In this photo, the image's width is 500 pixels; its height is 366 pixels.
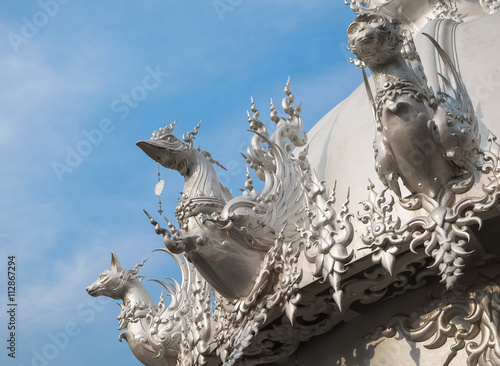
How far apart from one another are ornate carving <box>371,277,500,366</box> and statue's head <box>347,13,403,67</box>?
2777 mm

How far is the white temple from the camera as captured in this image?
1005 centimetres

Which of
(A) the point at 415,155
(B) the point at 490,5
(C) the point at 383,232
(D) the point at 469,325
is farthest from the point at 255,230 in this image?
(B) the point at 490,5

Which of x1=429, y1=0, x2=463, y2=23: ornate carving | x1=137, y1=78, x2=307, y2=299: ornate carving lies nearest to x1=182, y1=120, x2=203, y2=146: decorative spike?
x1=137, y1=78, x2=307, y2=299: ornate carving

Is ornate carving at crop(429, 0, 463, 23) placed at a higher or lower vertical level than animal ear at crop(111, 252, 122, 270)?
higher

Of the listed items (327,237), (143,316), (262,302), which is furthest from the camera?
(143,316)

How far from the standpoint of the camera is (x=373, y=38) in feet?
32.6

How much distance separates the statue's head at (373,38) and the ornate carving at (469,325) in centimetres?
278

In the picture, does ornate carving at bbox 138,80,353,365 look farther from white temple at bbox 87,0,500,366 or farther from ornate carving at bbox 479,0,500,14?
ornate carving at bbox 479,0,500,14

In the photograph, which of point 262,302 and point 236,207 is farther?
point 236,207

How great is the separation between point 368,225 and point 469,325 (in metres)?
1.57

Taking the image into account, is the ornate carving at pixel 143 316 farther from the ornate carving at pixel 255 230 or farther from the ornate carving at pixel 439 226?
the ornate carving at pixel 439 226

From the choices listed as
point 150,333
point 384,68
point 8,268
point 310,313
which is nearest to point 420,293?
point 310,313

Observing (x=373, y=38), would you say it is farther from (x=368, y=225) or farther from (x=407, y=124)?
(x=368, y=225)

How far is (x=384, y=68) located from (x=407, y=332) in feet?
9.83
